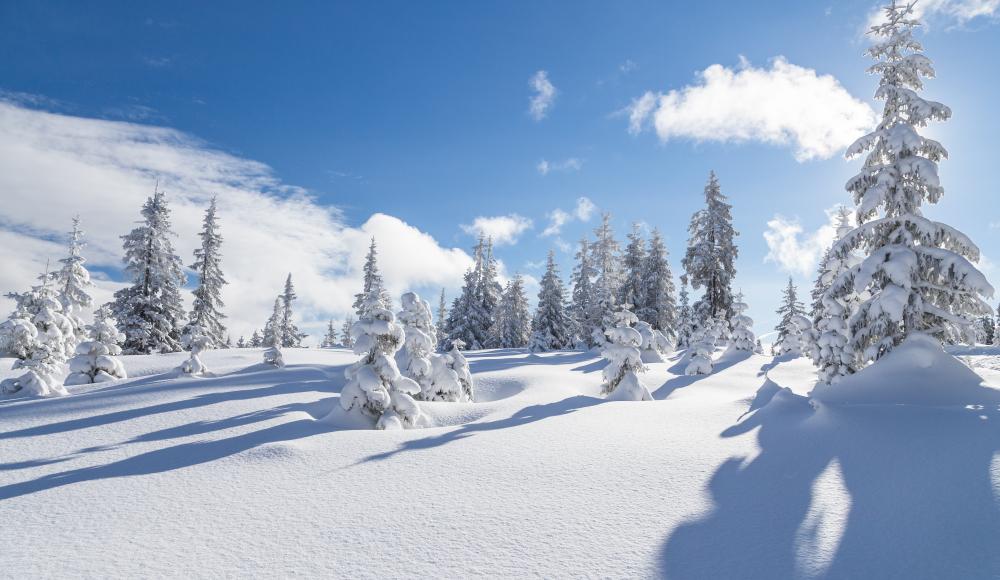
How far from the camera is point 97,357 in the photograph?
55.9 ft

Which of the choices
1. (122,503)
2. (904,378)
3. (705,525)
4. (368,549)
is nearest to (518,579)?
(368,549)

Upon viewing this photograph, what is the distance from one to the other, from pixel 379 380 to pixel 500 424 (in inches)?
117

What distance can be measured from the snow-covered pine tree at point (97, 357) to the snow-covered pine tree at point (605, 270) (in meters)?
33.3

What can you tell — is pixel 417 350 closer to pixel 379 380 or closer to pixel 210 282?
pixel 379 380

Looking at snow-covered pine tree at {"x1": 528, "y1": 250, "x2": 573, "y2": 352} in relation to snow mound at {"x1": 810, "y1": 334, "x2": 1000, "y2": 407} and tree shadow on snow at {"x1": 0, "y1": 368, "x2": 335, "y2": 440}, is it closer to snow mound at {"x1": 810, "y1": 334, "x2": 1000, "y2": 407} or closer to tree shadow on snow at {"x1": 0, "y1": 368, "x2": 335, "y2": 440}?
tree shadow on snow at {"x1": 0, "y1": 368, "x2": 335, "y2": 440}

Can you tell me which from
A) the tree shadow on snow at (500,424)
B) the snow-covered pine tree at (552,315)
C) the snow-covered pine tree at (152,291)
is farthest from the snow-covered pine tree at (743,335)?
the snow-covered pine tree at (152,291)

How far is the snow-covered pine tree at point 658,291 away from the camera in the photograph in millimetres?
44375

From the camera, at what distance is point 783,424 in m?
7.99

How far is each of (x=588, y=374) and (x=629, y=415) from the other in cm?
1223

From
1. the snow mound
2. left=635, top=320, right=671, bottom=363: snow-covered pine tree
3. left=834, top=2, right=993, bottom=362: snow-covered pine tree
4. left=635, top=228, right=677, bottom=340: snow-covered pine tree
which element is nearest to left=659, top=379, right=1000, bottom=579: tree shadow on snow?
the snow mound

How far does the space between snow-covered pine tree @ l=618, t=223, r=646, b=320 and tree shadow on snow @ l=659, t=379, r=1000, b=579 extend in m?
38.1

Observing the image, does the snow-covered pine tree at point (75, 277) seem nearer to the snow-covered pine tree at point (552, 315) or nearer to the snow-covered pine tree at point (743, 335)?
the snow-covered pine tree at point (552, 315)

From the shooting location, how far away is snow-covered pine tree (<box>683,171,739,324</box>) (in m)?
36.6

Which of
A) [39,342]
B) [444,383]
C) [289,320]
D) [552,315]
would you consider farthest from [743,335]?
[289,320]
